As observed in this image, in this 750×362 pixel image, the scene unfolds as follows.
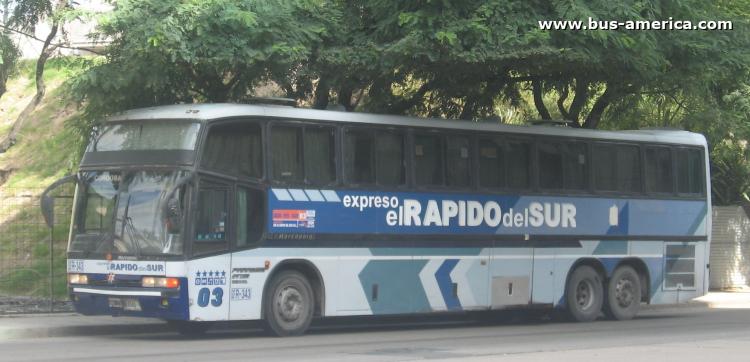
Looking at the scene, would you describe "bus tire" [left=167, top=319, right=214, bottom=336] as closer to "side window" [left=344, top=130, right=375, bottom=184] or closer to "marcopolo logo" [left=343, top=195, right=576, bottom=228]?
"marcopolo logo" [left=343, top=195, right=576, bottom=228]

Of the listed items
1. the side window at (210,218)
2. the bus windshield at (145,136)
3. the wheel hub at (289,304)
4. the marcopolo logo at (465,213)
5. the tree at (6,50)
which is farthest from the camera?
the tree at (6,50)

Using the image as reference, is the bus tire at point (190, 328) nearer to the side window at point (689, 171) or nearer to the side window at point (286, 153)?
the side window at point (286, 153)

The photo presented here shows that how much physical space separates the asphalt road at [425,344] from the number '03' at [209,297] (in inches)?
22.6

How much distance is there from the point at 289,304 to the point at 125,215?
276 cm

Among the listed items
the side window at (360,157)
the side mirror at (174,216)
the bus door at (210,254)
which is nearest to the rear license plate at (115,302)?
the bus door at (210,254)

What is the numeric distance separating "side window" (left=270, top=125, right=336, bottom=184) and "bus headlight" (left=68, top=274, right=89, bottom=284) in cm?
302

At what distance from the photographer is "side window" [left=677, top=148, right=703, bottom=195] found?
65.2ft

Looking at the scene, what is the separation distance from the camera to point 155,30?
14.5 meters

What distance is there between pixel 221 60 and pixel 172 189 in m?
2.83

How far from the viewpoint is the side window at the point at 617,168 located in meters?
18.7

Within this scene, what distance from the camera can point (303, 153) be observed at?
14.7m

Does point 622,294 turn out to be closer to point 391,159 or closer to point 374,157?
point 391,159

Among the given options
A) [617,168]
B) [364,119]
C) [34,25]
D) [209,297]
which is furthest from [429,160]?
[34,25]

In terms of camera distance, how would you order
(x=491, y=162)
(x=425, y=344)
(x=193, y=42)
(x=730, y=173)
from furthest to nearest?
1. (x=730, y=173)
2. (x=491, y=162)
3. (x=193, y=42)
4. (x=425, y=344)
